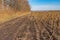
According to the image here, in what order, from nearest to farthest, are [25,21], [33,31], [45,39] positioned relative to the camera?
[45,39] → [33,31] → [25,21]

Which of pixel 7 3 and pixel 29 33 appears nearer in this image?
pixel 29 33

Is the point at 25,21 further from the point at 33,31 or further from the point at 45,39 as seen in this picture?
the point at 45,39

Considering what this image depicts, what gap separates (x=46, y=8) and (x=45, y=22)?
22cm

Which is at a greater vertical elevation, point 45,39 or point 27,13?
point 27,13

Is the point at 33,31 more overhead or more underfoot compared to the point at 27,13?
more underfoot

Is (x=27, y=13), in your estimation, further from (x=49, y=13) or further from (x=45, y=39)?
(x=45, y=39)

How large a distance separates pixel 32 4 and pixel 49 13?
0.93 feet

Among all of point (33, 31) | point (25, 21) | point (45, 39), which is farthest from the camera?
point (25, 21)

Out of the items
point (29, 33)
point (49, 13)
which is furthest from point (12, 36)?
point (49, 13)

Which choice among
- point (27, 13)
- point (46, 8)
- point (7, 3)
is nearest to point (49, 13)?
point (46, 8)

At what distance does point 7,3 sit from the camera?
3434 mm

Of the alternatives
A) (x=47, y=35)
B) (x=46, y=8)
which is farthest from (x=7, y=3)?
(x=47, y=35)

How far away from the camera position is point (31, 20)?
3.54 meters

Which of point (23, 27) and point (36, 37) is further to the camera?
point (23, 27)
